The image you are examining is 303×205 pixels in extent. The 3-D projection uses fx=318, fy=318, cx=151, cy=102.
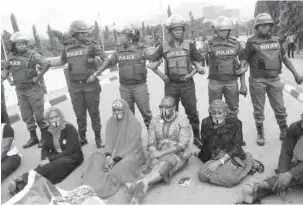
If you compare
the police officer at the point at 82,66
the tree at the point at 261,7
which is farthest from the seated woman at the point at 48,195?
the tree at the point at 261,7

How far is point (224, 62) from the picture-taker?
4465 mm

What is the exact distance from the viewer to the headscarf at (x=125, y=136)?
406 cm

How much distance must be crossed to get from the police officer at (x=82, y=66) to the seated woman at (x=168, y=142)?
1319 millimetres

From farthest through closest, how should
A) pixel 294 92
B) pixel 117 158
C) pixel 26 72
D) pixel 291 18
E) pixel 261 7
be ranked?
pixel 261 7 → pixel 291 18 → pixel 294 92 → pixel 26 72 → pixel 117 158

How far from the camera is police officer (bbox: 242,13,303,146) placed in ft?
14.2

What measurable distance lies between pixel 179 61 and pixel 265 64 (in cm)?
118

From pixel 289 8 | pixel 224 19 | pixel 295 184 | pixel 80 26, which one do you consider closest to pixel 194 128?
pixel 224 19

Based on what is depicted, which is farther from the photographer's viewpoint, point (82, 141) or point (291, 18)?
point (291, 18)

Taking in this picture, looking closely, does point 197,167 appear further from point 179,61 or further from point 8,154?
point 8,154

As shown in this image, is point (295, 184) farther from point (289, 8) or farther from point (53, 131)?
point (289, 8)

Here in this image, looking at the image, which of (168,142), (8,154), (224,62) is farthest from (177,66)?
(8,154)

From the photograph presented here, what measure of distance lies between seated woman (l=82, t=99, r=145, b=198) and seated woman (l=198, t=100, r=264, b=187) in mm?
841

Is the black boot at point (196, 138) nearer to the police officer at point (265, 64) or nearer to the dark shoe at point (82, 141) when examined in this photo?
the police officer at point (265, 64)

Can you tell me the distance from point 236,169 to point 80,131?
2715 mm
